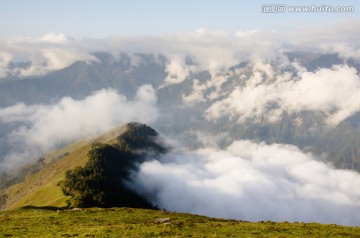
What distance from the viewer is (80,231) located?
177ft

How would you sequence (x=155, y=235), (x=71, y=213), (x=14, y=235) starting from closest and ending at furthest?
(x=155, y=235) → (x=14, y=235) → (x=71, y=213)

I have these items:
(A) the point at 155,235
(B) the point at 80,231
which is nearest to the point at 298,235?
(A) the point at 155,235

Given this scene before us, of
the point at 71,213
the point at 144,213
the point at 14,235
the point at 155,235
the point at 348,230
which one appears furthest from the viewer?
the point at 144,213

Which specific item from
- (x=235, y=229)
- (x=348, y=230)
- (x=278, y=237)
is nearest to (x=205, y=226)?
(x=235, y=229)

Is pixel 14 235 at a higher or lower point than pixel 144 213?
lower

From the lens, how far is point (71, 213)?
78812 mm

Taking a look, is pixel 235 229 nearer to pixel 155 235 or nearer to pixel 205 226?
pixel 205 226

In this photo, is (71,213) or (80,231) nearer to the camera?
(80,231)

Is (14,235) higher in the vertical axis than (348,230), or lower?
lower

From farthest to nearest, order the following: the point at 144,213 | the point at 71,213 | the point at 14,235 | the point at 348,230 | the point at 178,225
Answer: the point at 144,213
the point at 71,213
the point at 348,230
the point at 178,225
the point at 14,235

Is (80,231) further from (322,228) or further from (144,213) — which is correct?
(322,228)

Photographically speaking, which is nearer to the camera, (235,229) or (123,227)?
(123,227)

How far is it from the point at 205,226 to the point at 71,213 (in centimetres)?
2993

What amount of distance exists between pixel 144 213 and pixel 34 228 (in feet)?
90.2
